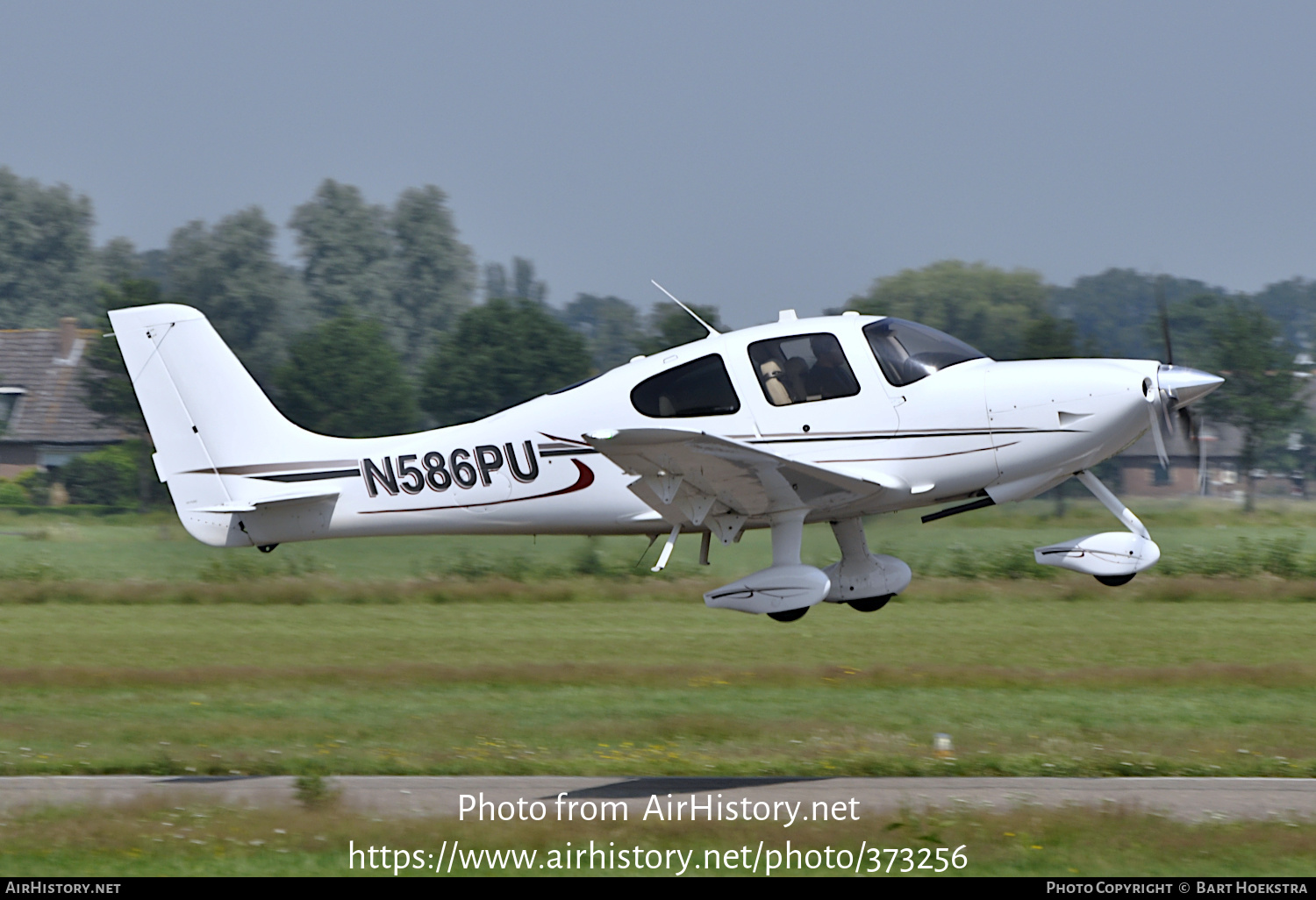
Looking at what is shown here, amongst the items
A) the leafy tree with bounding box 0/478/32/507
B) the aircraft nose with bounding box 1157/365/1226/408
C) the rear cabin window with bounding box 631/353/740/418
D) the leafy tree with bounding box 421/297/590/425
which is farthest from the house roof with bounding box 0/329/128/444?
the aircraft nose with bounding box 1157/365/1226/408

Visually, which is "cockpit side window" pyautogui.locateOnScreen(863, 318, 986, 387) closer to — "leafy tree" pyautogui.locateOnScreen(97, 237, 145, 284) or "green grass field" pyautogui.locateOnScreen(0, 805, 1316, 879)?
"green grass field" pyautogui.locateOnScreen(0, 805, 1316, 879)

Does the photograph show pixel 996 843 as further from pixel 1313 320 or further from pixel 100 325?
pixel 1313 320

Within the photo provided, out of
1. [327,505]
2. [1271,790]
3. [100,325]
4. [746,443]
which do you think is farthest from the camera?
[100,325]

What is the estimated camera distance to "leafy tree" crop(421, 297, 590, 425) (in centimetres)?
4203

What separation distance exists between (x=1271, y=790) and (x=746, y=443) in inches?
163

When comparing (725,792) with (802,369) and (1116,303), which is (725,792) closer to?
(802,369)

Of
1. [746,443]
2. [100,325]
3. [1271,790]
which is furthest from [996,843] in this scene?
[100,325]

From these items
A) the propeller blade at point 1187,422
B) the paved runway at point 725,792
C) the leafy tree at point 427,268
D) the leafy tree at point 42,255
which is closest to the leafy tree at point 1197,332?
the propeller blade at point 1187,422

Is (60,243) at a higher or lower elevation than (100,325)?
higher

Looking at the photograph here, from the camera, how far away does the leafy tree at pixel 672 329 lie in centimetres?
3547

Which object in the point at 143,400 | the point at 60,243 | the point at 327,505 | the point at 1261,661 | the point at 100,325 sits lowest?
the point at 1261,661

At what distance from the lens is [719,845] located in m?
7.70

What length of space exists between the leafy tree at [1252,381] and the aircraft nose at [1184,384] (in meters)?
30.3

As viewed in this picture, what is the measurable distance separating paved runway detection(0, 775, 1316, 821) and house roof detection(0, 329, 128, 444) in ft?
123
